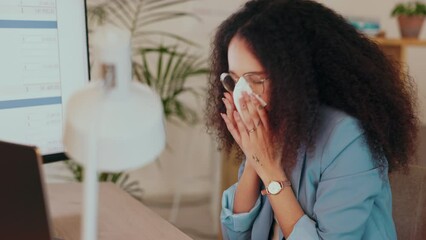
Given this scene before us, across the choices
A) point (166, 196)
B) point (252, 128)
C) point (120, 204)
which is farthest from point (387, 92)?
point (166, 196)

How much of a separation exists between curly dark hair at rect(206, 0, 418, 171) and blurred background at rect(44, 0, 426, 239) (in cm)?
85

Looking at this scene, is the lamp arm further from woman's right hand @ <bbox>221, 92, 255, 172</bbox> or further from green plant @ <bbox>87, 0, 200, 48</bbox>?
green plant @ <bbox>87, 0, 200, 48</bbox>

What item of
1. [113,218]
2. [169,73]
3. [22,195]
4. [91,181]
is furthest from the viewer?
[169,73]

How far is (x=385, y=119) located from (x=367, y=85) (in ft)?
0.23

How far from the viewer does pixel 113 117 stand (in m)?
0.39

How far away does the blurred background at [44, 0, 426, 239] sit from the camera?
1.88 m

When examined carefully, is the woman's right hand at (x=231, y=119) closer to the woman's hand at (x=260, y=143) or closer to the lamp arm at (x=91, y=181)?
the woman's hand at (x=260, y=143)

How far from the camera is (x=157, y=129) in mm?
396

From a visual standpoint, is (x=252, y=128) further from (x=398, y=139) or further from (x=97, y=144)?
(x=97, y=144)

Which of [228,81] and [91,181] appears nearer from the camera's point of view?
[91,181]

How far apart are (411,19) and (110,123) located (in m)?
1.66

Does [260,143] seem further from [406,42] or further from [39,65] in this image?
[406,42]

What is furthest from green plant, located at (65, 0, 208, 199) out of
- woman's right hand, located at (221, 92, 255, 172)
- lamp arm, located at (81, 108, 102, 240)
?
lamp arm, located at (81, 108, 102, 240)

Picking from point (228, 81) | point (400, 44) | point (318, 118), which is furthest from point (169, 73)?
point (318, 118)
